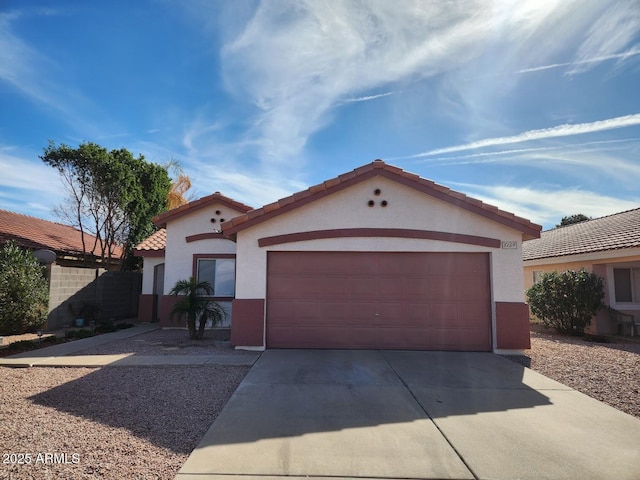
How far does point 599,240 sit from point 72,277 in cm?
1923

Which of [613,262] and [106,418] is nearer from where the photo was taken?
A: [106,418]

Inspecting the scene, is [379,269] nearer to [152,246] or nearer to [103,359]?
[103,359]

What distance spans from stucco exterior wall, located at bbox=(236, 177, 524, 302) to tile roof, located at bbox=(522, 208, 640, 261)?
5673 mm

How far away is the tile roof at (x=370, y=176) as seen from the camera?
8977 millimetres

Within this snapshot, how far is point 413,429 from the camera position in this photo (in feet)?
15.0

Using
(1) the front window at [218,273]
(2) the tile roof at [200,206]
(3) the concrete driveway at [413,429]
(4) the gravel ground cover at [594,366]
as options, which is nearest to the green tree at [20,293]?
(2) the tile roof at [200,206]

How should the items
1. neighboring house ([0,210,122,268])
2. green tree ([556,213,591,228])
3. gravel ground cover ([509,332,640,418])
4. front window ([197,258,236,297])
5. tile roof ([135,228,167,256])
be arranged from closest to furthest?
gravel ground cover ([509,332,640,418]), front window ([197,258,236,297]), tile roof ([135,228,167,256]), neighboring house ([0,210,122,268]), green tree ([556,213,591,228])

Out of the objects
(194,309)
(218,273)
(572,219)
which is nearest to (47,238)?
(218,273)

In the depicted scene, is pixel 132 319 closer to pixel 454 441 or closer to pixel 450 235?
pixel 450 235

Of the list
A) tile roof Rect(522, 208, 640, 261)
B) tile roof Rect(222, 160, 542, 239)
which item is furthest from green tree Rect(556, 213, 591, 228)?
tile roof Rect(222, 160, 542, 239)

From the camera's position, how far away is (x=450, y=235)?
910 centimetres

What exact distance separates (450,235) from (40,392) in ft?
28.2

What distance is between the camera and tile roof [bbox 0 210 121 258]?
16281 millimetres

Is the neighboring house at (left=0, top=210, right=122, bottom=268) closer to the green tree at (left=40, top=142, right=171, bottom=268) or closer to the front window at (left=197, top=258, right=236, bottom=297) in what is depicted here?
the green tree at (left=40, top=142, right=171, bottom=268)
